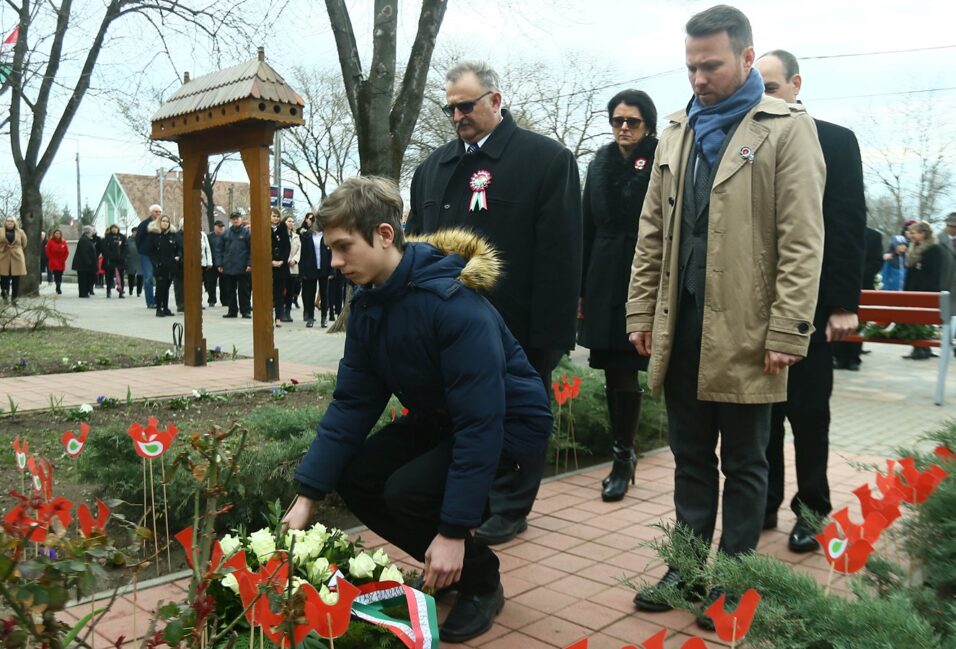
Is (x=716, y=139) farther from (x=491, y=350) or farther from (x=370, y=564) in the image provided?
(x=370, y=564)

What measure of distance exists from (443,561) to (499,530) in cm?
155

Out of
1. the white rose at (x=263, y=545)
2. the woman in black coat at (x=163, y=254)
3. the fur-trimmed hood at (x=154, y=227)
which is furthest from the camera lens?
the fur-trimmed hood at (x=154, y=227)

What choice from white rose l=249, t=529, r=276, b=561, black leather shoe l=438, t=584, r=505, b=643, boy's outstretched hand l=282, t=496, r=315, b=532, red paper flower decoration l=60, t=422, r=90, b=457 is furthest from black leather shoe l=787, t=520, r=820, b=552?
red paper flower decoration l=60, t=422, r=90, b=457

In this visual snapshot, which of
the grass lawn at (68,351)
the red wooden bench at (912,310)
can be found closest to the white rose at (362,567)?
the red wooden bench at (912,310)

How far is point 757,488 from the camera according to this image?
3.35 metres

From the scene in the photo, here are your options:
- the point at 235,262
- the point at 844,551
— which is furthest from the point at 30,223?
the point at 844,551

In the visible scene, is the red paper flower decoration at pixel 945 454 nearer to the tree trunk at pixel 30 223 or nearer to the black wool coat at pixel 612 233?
the black wool coat at pixel 612 233

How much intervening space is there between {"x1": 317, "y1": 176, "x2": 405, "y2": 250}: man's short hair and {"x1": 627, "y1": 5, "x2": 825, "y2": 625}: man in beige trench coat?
1.10m

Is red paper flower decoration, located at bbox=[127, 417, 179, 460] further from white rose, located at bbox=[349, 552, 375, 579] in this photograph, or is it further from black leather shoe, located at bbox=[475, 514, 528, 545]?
black leather shoe, located at bbox=[475, 514, 528, 545]

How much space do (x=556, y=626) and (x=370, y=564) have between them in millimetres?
784

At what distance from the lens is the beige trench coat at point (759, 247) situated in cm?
315

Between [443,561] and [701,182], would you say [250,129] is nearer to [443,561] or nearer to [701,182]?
[701,182]

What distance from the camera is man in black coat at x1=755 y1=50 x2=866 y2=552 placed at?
380 centimetres

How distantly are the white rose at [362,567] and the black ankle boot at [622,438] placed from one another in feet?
7.53
